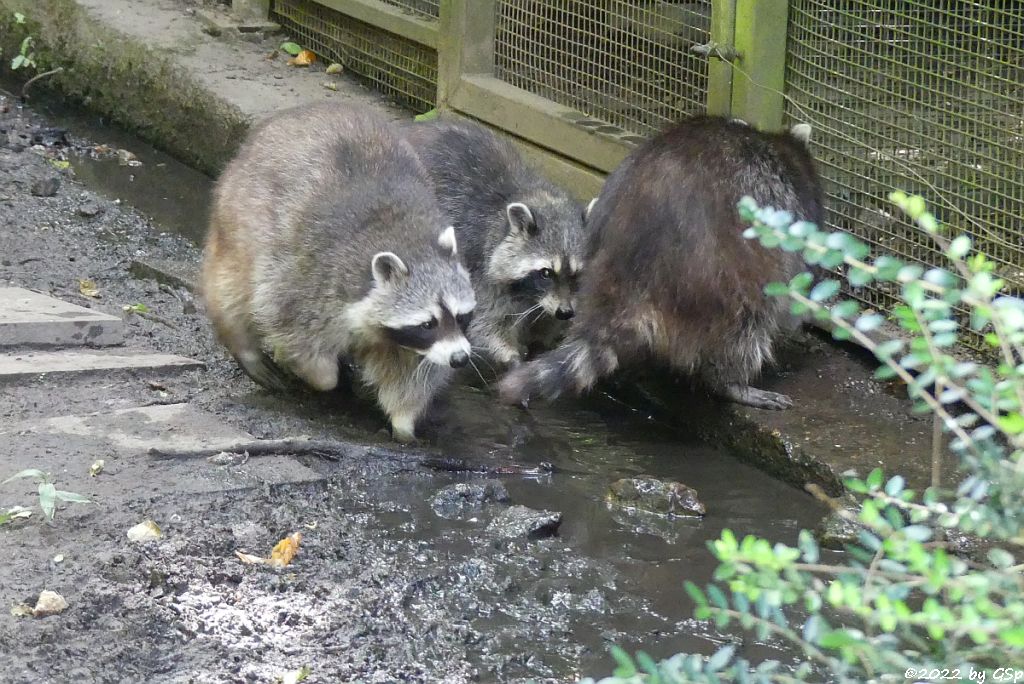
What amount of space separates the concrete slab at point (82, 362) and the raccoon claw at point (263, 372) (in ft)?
0.61

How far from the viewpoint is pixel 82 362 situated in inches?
184

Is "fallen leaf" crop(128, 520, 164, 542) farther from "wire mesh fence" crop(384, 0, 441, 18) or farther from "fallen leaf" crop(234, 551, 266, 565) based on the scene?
"wire mesh fence" crop(384, 0, 441, 18)

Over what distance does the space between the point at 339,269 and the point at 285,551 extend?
4.05 ft

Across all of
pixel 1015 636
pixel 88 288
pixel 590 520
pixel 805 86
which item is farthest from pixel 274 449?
pixel 1015 636

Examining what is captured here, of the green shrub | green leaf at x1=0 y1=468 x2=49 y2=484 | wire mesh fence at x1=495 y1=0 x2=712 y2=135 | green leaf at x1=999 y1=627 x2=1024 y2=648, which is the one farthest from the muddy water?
green leaf at x1=999 y1=627 x2=1024 y2=648

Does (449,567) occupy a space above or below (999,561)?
below

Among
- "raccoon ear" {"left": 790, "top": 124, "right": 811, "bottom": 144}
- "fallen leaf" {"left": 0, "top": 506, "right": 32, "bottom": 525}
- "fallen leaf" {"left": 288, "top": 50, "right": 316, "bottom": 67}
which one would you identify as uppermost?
"raccoon ear" {"left": 790, "top": 124, "right": 811, "bottom": 144}

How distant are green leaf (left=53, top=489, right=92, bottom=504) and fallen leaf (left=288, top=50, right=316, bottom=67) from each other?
4.54 meters

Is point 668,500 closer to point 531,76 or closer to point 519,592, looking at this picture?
point 519,592

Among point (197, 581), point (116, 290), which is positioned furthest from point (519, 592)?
point (116, 290)

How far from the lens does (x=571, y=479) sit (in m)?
4.39

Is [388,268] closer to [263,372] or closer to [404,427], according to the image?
[404,427]

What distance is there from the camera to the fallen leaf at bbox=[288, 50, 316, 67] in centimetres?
771

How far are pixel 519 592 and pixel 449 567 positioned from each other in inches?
8.8
